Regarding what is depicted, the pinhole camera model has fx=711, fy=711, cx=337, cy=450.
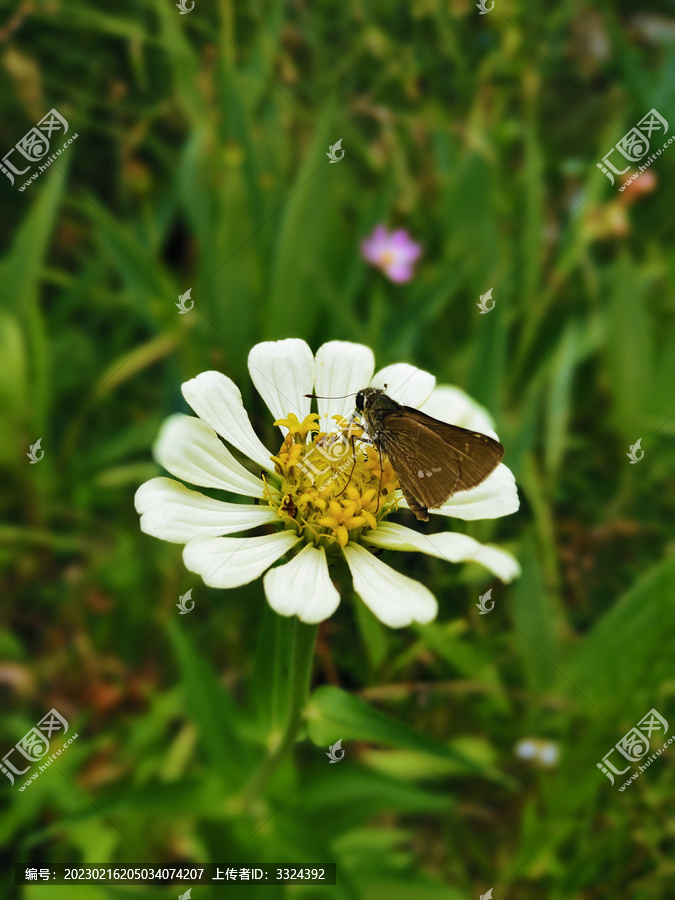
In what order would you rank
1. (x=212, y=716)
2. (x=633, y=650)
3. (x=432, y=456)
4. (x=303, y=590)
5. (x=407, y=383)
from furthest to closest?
1. (x=633, y=650)
2. (x=212, y=716)
3. (x=407, y=383)
4. (x=432, y=456)
5. (x=303, y=590)

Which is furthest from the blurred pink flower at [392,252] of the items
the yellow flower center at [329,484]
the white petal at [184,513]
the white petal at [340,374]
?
the white petal at [184,513]

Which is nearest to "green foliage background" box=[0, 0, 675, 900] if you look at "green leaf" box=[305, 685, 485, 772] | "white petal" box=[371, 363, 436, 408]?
"green leaf" box=[305, 685, 485, 772]

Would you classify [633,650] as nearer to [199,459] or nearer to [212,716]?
[212,716]

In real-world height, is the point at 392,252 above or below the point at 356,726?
above

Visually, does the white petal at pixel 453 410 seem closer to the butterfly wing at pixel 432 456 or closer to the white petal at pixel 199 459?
the butterfly wing at pixel 432 456

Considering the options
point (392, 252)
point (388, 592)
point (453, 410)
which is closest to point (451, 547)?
point (388, 592)

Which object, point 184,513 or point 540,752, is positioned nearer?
point 184,513
